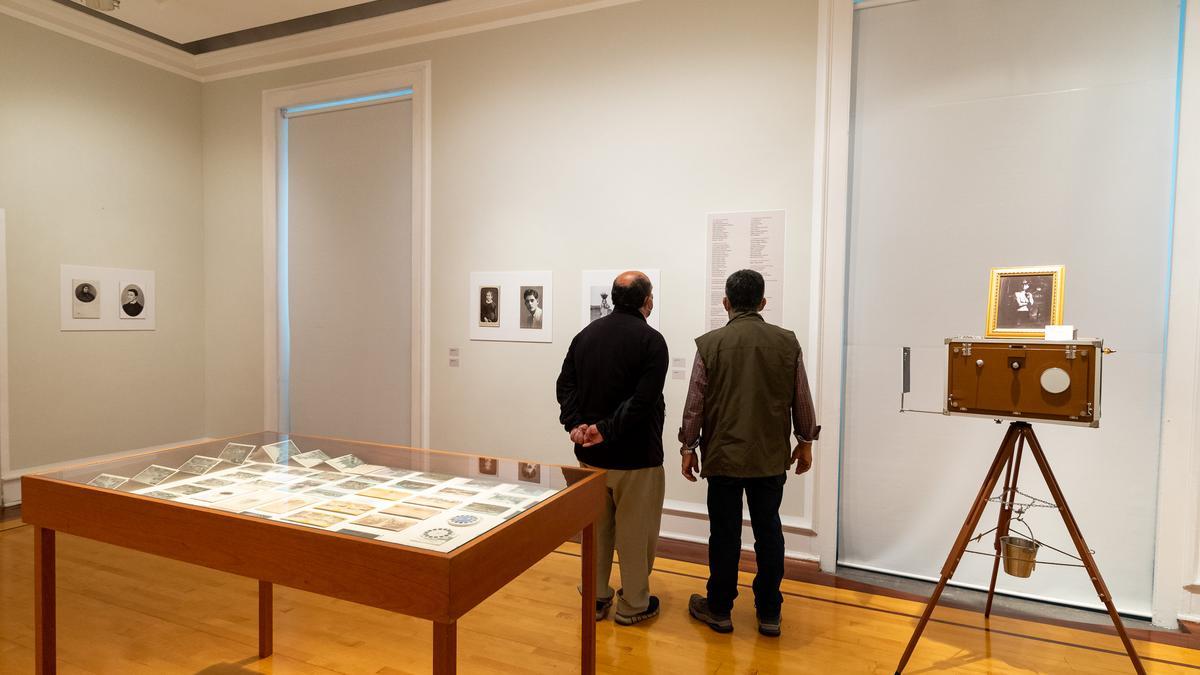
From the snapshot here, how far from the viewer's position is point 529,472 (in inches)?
98.0

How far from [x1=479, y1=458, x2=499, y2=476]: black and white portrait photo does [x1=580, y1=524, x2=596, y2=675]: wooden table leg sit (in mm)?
419

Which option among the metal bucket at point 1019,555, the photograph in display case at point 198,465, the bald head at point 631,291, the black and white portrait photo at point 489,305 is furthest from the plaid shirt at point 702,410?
the black and white portrait photo at point 489,305

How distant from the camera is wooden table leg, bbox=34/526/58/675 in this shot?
8.15 ft

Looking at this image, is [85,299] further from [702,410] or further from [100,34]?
[702,410]

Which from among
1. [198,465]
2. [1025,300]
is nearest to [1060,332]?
[1025,300]

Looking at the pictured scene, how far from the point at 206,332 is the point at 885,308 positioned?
6.36 meters

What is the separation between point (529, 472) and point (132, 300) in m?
5.47

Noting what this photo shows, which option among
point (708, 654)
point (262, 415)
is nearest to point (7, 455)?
point (262, 415)

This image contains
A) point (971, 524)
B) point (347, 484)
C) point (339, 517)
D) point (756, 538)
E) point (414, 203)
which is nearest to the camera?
point (339, 517)

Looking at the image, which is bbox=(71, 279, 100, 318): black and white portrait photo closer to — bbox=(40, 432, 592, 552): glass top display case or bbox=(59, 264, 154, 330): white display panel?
bbox=(59, 264, 154, 330): white display panel

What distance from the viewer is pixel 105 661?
301cm

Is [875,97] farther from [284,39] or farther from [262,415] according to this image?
[262,415]

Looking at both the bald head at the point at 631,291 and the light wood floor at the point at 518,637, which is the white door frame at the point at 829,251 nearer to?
the light wood floor at the point at 518,637

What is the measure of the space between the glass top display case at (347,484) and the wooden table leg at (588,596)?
0.26m
